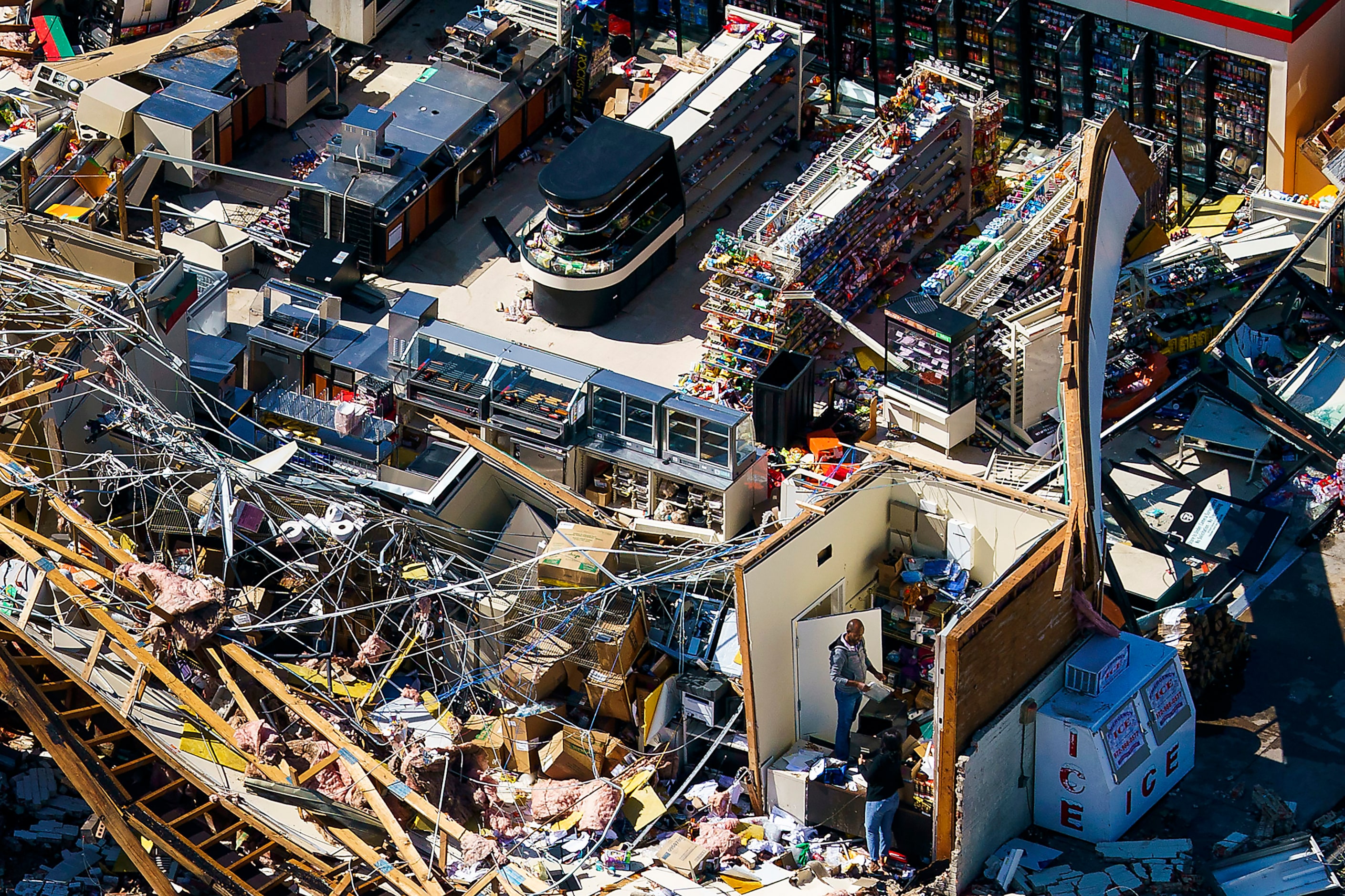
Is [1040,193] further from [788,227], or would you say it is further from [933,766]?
[933,766]

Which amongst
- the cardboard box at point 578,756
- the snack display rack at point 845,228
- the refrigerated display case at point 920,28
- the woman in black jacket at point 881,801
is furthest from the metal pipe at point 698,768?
the refrigerated display case at point 920,28

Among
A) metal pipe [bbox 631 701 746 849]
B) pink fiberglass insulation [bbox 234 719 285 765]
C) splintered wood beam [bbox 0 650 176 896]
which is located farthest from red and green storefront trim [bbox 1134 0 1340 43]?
splintered wood beam [bbox 0 650 176 896]

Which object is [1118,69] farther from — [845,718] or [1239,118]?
[845,718]

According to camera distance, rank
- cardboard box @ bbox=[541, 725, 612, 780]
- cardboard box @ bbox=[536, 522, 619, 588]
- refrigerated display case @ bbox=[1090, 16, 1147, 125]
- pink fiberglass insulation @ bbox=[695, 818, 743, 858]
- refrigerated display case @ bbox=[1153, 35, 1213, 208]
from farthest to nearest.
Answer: refrigerated display case @ bbox=[1090, 16, 1147, 125]
refrigerated display case @ bbox=[1153, 35, 1213, 208]
cardboard box @ bbox=[536, 522, 619, 588]
cardboard box @ bbox=[541, 725, 612, 780]
pink fiberglass insulation @ bbox=[695, 818, 743, 858]

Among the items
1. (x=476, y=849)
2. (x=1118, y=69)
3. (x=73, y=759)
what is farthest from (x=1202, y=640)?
(x=73, y=759)

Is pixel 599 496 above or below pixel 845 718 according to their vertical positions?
below

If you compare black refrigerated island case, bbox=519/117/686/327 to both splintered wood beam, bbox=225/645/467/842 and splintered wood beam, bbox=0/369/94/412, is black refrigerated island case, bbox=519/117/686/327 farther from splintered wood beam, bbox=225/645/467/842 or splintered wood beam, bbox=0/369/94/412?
splintered wood beam, bbox=225/645/467/842
